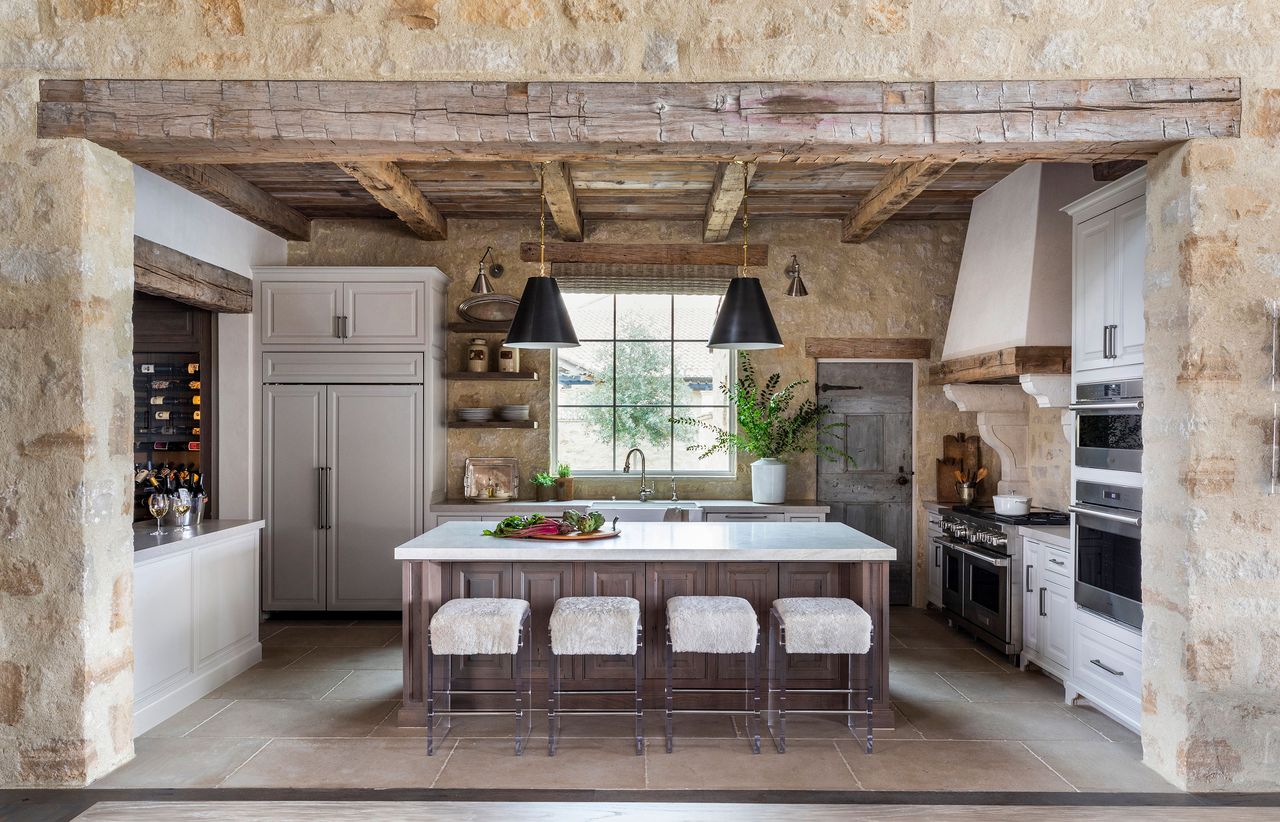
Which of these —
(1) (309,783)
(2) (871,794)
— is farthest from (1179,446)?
(1) (309,783)

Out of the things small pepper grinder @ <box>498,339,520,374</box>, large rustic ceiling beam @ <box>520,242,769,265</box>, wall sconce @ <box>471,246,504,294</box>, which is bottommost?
small pepper grinder @ <box>498,339,520,374</box>

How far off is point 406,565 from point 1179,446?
3.29 metres

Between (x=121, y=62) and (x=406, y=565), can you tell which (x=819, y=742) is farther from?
(x=121, y=62)

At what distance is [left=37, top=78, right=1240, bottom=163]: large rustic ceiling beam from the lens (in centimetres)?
327

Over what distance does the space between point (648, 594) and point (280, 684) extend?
216 centimetres

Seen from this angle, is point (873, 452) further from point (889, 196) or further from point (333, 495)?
point (333, 495)

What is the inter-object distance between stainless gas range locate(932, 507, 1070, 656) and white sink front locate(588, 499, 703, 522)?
1758mm

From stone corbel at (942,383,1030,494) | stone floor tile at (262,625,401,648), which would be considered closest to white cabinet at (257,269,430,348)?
stone floor tile at (262,625,401,648)

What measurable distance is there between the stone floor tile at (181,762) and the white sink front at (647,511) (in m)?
2.84

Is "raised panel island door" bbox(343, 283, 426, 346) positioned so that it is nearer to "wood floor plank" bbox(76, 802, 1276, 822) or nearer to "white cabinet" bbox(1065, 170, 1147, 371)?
"wood floor plank" bbox(76, 802, 1276, 822)

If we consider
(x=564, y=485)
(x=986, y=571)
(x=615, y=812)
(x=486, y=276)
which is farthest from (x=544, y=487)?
(x=615, y=812)

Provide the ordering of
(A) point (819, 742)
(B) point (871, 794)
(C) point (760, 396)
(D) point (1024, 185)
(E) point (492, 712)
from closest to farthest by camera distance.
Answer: (B) point (871, 794) → (A) point (819, 742) → (E) point (492, 712) → (D) point (1024, 185) → (C) point (760, 396)

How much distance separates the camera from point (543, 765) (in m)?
3.59

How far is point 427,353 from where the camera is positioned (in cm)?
626
